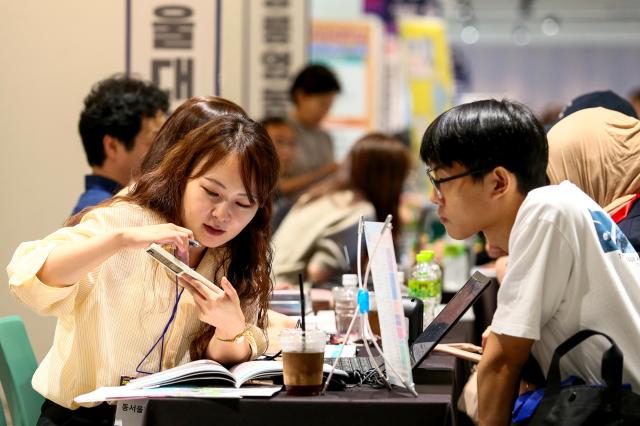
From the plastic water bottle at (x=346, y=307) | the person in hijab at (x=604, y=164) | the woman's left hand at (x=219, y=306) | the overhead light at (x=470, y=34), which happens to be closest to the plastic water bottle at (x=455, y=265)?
the plastic water bottle at (x=346, y=307)

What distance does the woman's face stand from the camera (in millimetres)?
2504

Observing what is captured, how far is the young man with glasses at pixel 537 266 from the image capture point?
2125mm

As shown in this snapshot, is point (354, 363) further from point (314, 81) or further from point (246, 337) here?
point (314, 81)

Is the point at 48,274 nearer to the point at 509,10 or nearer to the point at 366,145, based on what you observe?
the point at 366,145

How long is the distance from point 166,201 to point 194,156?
0.46ft

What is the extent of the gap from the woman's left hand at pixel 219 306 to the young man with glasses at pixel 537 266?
603 millimetres

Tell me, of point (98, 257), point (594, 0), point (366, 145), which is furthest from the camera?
point (594, 0)

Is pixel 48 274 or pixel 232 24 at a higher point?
pixel 232 24

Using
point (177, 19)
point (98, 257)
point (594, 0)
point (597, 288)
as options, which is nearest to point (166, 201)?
point (98, 257)

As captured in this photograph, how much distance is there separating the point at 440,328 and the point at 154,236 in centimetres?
73

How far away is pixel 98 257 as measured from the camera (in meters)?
2.28

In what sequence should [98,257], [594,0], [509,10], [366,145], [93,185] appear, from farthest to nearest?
1. [509,10]
2. [594,0]
3. [366,145]
4. [93,185]
5. [98,257]

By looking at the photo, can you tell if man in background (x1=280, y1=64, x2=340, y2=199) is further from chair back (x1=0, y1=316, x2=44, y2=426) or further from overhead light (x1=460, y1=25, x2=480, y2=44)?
overhead light (x1=460, y1=25, x2=480, y2=44)

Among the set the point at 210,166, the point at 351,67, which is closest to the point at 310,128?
the point at 351,67
